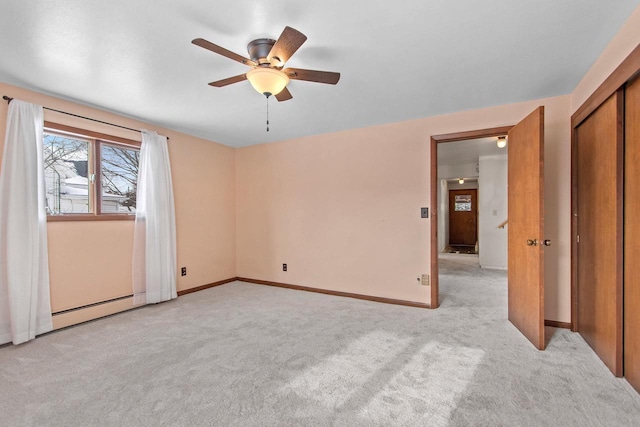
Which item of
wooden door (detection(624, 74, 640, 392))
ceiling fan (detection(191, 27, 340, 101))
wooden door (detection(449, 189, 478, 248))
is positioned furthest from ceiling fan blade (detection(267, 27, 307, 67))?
wooden door (detection(449, 189, 478, 248))

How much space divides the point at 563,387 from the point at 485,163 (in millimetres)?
5119

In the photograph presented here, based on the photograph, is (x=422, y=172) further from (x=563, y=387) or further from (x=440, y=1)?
(x=563, y=387)

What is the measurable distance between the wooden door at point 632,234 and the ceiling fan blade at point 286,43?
78.3 inches

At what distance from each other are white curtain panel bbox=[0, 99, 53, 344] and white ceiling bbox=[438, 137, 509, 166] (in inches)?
206

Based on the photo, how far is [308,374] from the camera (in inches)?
76.7

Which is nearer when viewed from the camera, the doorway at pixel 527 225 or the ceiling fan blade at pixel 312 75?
the ceiling fan blade at pixel 312 75

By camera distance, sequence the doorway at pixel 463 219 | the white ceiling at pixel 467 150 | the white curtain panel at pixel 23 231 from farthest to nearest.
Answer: the doorway at pixel 463 219
the white ceiling at pixel 467 150
the white curtain panel at pixel 23 231

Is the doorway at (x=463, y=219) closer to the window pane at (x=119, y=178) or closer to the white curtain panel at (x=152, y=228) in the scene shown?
the white curtain panel at (x=152, y=228)

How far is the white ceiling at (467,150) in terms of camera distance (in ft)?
15.6

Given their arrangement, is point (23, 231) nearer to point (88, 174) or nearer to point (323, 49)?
point (88, 174)

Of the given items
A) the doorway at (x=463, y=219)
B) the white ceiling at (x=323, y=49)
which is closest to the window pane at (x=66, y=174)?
the white ceiling at (x=323, y=49)

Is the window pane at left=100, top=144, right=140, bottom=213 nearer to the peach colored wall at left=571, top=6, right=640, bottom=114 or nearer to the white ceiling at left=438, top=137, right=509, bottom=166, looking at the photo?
the peach colored wall at left=571, top=6, right=640, bottom=114

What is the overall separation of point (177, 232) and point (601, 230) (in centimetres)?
440

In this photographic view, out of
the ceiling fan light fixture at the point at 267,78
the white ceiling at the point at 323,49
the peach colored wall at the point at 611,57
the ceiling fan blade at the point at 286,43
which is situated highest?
the white ceiling at the point at 323,49
